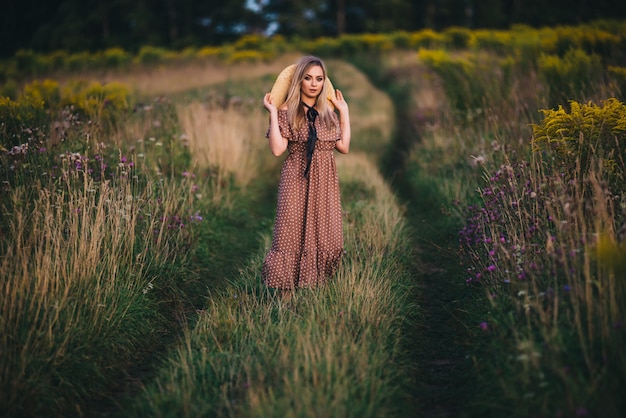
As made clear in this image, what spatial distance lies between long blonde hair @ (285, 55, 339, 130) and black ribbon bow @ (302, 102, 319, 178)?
4cm

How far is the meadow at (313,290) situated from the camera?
9.53ft

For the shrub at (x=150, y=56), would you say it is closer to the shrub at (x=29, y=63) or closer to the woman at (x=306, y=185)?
the shrub at (x=29, y=63)

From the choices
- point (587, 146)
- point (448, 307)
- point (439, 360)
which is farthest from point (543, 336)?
point (587, 146)

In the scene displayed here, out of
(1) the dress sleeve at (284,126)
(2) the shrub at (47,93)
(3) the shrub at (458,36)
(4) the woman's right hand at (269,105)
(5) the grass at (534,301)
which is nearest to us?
(5) the grass at (534,301)

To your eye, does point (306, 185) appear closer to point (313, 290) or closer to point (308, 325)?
point (313, 290)

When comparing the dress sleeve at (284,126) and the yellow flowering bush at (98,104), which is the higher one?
the yellow flowering bush at (98,104)

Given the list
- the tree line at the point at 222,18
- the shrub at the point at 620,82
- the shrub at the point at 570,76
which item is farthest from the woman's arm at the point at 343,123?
the tree line at the point at 222,18

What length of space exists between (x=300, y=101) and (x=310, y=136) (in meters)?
0.31

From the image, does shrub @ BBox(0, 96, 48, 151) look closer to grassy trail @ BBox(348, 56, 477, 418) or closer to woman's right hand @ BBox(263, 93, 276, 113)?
woman's right hand @ BBox(263, 93, 276, 113)

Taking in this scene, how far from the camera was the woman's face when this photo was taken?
4066 millimetres

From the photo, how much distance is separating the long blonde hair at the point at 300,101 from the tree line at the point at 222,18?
109 ft

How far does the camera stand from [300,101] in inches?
165

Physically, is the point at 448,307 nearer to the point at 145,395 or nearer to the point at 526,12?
the point at 145,395


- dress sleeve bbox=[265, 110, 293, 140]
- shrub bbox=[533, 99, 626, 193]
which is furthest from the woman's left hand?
shrub bbox=[533, 99, 626, 193]
